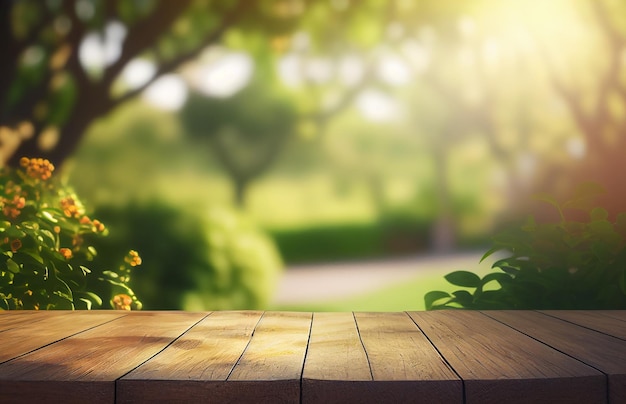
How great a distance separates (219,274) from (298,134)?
31.2 inches

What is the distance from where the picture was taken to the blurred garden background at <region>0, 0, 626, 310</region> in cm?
345

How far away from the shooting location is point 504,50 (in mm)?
3570

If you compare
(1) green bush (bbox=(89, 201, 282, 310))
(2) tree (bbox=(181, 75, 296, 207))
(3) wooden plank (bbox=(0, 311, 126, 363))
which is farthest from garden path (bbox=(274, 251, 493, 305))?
(3) wooden plank (bbox=(0, 311, 126, 363))

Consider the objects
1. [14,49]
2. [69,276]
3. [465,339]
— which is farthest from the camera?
[14,49]

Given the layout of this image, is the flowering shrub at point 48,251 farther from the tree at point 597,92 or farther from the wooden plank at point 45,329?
the tree at point 597,92

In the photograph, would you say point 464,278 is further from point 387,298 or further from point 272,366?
point 272,366

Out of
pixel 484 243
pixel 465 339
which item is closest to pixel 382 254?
pixel 484 243

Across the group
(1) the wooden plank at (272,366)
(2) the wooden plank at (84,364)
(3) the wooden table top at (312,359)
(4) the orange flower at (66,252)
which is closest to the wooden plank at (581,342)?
(3) the wooden table top at (312,359)

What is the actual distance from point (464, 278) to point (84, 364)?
1789 mm

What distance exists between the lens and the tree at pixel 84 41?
3.62 meters

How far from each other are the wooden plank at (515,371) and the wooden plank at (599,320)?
0.29m

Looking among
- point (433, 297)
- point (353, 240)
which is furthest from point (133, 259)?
point (433, 297)

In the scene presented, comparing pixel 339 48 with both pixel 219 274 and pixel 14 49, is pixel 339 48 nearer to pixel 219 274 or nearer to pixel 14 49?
pixel 219 274

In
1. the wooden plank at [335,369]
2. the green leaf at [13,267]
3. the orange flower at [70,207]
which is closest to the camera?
the wooden plank at [335,369]
